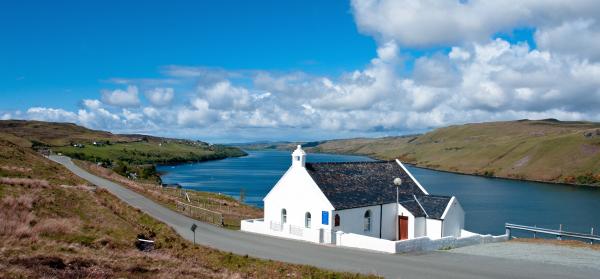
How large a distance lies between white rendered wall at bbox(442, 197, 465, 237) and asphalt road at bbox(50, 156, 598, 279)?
6595 millimetres

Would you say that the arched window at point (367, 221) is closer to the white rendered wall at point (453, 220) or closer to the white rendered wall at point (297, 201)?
the white rendered wall at point (297, 201)

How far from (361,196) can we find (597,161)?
130 m

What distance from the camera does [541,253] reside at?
29875 mm

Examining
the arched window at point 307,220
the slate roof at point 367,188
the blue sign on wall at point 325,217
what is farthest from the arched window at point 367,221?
the arched window at point 307,220

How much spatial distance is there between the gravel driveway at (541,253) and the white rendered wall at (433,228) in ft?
9.72

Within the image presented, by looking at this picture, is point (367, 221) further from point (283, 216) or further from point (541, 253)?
point (541, 253)

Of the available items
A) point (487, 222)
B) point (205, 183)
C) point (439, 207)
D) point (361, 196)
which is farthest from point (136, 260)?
point (205, 183)

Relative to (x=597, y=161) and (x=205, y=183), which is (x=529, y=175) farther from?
(x=205, y=183)

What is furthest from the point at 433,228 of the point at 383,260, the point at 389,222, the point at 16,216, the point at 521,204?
the point at 521,204

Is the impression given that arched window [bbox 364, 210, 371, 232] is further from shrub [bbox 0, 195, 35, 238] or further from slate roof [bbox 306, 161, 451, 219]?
shrub [bbox 0, 195, 35, 238]

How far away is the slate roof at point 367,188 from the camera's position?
1340 inches

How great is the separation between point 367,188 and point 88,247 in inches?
831

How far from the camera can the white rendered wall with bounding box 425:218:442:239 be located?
117ft

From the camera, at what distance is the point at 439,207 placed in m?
36.7
